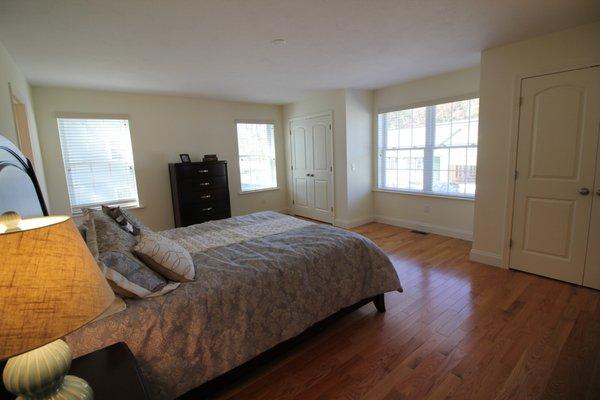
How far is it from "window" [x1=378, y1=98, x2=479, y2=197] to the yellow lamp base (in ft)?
14.3

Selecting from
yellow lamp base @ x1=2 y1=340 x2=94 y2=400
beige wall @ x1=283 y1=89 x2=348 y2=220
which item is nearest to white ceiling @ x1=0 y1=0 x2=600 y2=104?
beige wall @ x1=283 y1=89 x2=348 y2=220

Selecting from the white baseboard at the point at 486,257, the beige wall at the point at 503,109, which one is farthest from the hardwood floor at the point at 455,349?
the beige wall at the point at 503,109

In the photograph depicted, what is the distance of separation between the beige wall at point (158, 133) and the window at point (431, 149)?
2.33m

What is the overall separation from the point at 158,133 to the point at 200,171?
898 millimetres

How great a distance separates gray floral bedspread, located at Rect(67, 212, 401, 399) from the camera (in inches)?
56.8

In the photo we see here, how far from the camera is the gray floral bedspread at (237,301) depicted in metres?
1.44

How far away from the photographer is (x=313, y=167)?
5555 mm

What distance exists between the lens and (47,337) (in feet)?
2.05

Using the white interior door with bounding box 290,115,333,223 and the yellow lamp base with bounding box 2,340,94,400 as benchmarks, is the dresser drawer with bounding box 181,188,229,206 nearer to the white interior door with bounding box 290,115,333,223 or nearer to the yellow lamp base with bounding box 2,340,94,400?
the white interior door with bounding box 290,115,333,223

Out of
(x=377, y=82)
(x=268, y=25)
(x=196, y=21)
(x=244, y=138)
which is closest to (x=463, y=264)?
(x=377, y=82)

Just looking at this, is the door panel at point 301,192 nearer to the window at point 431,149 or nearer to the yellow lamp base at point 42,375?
the window at point 431,149

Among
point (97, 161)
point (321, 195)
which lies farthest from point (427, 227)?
point (97, 161)

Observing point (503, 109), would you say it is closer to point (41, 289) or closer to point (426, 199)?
point (426, 199)

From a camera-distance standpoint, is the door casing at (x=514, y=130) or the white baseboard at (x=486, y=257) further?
the white baseboard at (x=486, y=257)
